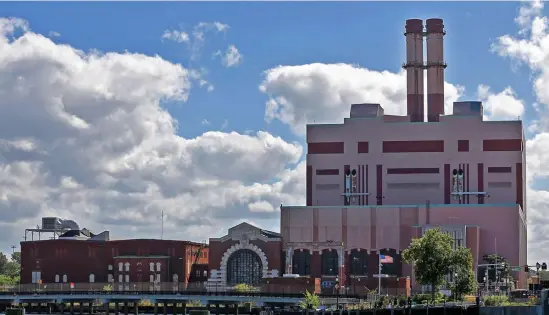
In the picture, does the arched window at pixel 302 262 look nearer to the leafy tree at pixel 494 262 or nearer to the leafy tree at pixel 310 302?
the leafy tree at pixel 494 262

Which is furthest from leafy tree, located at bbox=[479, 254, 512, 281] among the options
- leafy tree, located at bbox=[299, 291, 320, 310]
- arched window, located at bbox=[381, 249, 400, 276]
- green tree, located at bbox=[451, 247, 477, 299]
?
leafy tree, located at bbox=[299, 291, 320, 310]

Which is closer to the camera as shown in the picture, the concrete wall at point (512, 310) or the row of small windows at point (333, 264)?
the concrete wall at point (512, 310)

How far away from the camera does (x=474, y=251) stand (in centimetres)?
18800

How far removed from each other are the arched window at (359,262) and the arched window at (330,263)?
2.61m

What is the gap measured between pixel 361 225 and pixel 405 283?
1784 centimetres

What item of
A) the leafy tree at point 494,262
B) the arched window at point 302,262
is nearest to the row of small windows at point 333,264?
the arched window at point 302,262

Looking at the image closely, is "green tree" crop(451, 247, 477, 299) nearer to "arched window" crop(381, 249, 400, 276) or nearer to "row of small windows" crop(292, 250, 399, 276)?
"arched window" crop(381, 249, 400, 276)

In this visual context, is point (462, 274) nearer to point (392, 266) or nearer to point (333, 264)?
point (392, 266)

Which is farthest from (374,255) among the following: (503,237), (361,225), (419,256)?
(419,256)

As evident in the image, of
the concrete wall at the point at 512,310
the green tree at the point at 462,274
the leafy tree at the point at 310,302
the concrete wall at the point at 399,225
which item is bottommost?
the leafy tree at the point at 310,302

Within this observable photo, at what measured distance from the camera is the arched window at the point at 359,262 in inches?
7633

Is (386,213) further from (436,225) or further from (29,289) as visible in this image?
(29,289)

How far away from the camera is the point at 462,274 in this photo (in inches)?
5625

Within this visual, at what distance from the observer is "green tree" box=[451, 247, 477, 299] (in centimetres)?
13975
